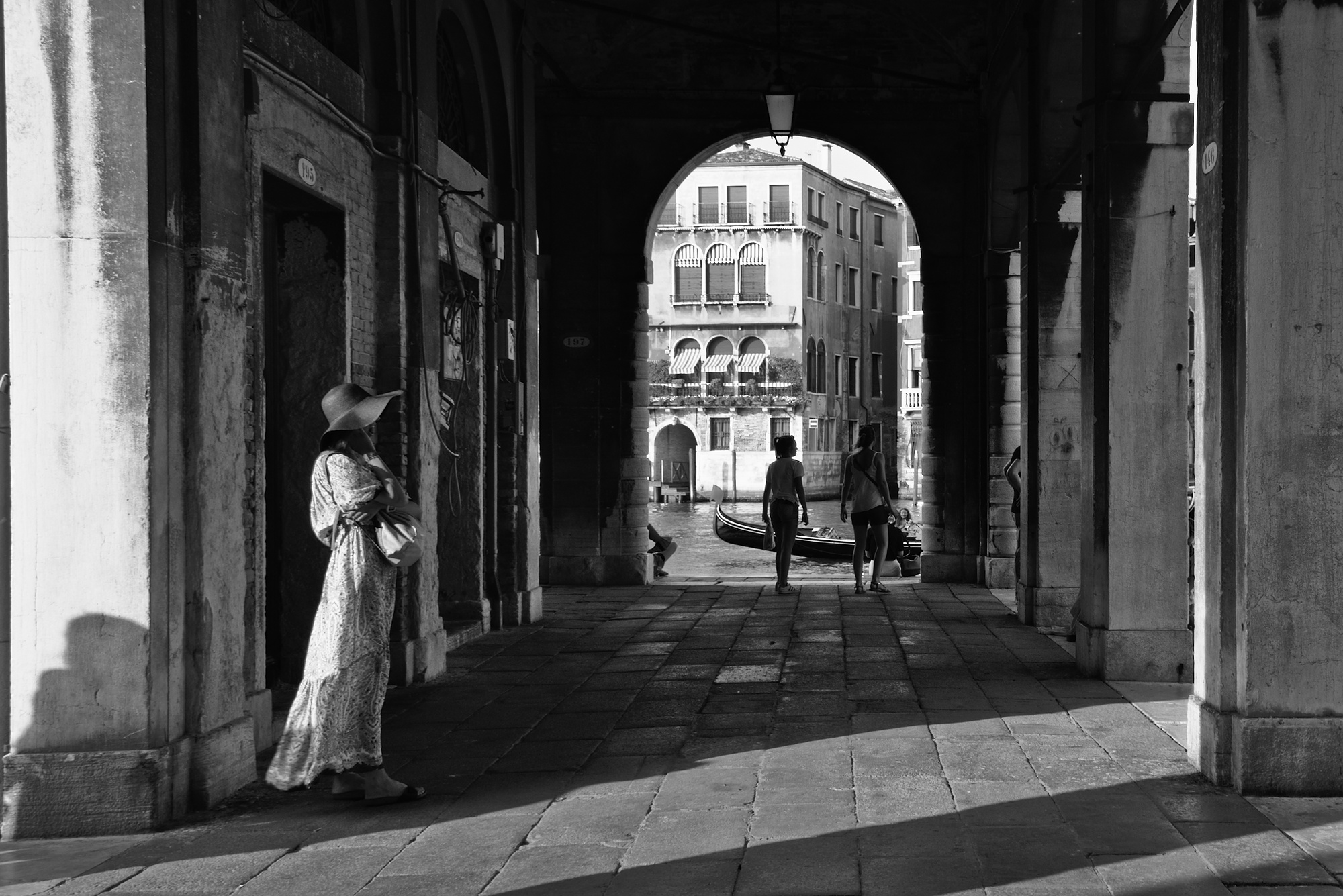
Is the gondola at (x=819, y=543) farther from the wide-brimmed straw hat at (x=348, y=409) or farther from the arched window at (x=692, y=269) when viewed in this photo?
the arched window at (x=692, y=269)

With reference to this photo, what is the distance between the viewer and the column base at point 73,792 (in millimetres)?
5012

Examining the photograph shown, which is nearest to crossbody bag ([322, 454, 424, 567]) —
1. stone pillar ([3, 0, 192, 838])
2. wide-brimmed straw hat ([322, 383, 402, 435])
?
wide-brimmed straw hat ([322, 383, 402, 435])

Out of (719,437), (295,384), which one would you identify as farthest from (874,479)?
(719,437)

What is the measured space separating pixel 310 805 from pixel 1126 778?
3.15 meters

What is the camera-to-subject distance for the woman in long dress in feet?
17.4

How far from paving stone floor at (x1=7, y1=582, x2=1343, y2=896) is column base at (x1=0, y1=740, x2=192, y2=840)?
0.11 meters

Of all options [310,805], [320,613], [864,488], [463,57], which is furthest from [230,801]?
[864,488]

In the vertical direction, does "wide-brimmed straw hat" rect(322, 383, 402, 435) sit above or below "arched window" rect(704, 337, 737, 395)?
below

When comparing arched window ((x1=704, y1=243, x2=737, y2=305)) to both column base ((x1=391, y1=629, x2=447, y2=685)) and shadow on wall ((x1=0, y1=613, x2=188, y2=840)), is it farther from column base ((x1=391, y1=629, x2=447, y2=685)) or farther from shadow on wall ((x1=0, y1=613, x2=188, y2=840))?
shadow on wall ((x1=0, y1=613, x2=188, y2=840))

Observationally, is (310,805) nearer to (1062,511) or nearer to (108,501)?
(108,501)

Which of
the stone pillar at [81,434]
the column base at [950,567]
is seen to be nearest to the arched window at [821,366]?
the column base at [950,567]

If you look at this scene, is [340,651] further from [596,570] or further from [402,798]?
[596,570]

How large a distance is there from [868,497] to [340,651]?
8.92 m

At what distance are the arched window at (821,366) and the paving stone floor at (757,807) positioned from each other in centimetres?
4628
